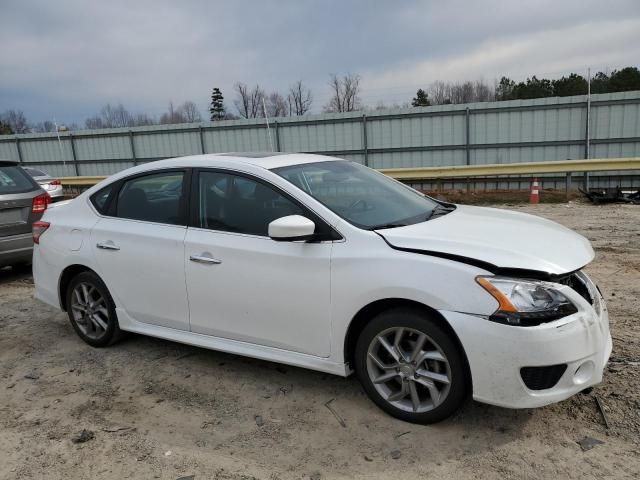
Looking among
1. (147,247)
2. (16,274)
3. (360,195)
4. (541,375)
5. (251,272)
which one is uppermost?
(360,195)

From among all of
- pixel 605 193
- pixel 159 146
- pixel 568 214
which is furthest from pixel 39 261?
pixel 159 146

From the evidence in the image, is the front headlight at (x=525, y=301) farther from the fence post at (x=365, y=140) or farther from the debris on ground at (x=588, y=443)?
the fence post at (x=365, y=140)

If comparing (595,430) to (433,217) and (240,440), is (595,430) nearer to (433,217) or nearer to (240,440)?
(433,217)

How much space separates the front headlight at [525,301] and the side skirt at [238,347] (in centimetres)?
109

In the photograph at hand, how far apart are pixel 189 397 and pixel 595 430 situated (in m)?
2.65

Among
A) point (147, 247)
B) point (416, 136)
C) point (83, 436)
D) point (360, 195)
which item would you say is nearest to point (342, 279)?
point (360, 195)

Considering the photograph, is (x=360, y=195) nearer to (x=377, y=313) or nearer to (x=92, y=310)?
(x=377, y=313)

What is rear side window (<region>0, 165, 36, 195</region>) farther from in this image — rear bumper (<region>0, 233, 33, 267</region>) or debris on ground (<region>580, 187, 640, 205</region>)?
debris on ground (<region>580, 187, 640, 205</region>)

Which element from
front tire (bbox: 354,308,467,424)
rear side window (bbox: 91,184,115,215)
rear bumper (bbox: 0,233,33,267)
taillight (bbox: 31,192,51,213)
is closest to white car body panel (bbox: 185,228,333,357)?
front tire (bbox: 354,308,467,424)

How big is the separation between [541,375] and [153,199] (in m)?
3.17

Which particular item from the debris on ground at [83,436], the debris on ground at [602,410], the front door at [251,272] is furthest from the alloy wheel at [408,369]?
the debris on ground at [83,436]

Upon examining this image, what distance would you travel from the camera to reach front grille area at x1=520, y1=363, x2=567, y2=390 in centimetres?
277

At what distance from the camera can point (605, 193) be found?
1204cm

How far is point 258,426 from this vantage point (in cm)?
330
